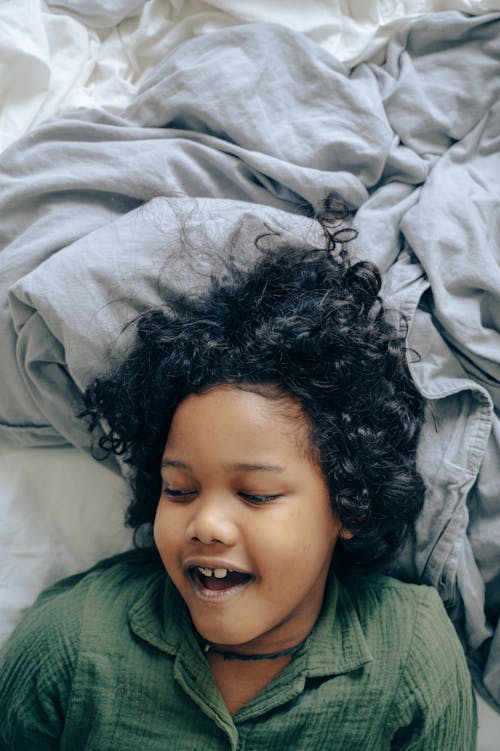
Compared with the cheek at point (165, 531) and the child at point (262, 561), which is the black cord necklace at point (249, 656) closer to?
the child at point (262, 561)

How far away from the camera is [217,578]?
902 mm

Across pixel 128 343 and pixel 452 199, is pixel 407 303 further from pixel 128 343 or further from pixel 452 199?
pixel 128 343

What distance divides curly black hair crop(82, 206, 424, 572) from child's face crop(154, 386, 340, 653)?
0.09ft

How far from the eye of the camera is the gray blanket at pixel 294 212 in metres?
1.02

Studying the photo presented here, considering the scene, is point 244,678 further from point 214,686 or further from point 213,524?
point 213,524

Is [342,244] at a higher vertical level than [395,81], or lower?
lower

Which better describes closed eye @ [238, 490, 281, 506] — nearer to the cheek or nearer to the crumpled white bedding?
the cheek

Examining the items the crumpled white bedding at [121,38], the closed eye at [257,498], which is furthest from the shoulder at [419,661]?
the crumpled white bedding at [121,38]

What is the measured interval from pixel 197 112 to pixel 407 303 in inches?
15.0

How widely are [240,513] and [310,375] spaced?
171mm

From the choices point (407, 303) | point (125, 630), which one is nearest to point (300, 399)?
point (407, 303)

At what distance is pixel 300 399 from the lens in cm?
91

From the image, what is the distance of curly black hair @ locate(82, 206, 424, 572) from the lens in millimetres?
922

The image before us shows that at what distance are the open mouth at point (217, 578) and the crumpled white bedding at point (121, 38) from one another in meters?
0.66
